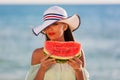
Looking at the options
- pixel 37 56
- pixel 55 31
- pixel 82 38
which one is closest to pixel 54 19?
pixel 55 31

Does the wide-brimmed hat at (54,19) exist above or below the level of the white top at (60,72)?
above

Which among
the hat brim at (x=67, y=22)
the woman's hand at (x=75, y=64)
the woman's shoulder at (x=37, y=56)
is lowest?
the woman's hand at (x=75, y=64)

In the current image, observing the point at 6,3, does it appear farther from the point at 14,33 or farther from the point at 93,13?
the point at 93,13

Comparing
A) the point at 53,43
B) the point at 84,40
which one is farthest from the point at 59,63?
the point at 84,40

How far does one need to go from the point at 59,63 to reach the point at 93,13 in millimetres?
1362

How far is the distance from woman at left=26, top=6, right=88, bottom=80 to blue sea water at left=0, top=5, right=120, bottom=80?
3.04 ft

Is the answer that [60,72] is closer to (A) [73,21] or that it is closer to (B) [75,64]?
(B) [75,64]

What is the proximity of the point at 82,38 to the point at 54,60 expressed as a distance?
50.0 inches

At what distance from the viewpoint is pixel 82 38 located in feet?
11.5

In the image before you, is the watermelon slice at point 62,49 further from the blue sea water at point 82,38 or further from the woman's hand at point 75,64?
the blue sea water at point 82,38

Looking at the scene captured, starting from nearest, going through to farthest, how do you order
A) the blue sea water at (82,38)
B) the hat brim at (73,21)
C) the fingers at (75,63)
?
the fingers at (75,63), the hat brim at (73,21), the blue sea water at (82,38)

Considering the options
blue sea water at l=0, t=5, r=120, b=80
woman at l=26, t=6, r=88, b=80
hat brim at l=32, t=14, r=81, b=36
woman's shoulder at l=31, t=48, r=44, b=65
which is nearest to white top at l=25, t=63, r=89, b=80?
woman at l=26, t=6, r=88, b=80

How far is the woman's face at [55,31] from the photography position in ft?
7.64

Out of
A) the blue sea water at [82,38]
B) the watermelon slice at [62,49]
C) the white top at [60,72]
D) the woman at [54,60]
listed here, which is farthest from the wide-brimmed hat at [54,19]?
the blue sea water at [82,38]
